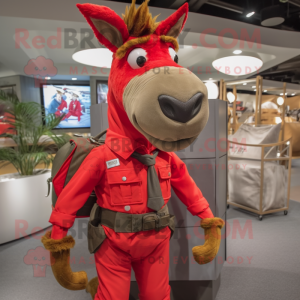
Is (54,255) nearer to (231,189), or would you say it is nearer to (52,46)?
(231,189)

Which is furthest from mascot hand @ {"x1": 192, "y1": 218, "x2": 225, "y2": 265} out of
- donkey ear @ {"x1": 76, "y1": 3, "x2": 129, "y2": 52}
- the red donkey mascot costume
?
donkey ear @ {"x1": 76, "y1": 3, "x2": 129, "y2": 52}

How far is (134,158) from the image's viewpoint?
3.02ft

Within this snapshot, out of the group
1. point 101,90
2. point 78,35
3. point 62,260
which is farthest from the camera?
point 101,90

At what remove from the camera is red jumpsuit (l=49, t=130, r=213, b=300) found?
0.91 metres

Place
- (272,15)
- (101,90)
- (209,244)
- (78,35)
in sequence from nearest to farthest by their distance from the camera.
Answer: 1. (209,244)
2. (272,15)
3. (78,35)
4. (101,90)

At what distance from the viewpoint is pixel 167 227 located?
1.04 metres

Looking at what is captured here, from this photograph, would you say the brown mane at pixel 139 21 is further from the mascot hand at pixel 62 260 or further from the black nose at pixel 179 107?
the mascot hand at pixel 62 260

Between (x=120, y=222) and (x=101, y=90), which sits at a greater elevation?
(x=101, y=90)

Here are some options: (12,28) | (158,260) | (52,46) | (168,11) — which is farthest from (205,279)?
(52,46)

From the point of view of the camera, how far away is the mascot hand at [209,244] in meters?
1.08

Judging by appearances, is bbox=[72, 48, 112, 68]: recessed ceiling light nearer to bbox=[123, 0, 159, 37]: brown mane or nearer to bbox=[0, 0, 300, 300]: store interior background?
bbox=[0, 0, 300, 300]: store interior background

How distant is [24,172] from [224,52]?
4.18 meters

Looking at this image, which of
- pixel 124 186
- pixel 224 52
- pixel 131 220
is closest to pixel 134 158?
pixel 124 186

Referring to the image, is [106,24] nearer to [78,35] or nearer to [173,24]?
[173,24]
